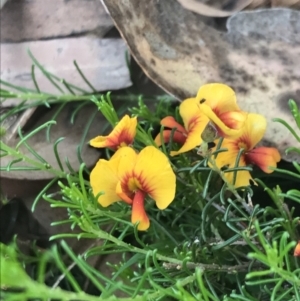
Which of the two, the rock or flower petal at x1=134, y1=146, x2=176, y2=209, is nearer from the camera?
flower petal at x1=134, y1=146, x2=176, y2=209

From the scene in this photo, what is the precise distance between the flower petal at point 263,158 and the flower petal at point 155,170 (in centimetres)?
8

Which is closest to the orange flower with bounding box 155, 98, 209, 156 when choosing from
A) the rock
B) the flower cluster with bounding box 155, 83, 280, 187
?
the flower cluster with bounding box 155, 83, 280, 187

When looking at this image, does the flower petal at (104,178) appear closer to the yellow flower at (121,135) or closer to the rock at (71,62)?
the yellow flower at (121,135)

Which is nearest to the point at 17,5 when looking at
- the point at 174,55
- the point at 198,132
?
the point at 174,55

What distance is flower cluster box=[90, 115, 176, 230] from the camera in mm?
363

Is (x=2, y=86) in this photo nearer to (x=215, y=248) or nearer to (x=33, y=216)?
(x=33, y=216)

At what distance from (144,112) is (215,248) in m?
0.16

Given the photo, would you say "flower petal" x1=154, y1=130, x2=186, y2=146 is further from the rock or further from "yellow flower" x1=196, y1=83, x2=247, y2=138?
the rock

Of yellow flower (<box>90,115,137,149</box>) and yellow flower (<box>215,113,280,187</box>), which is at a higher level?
yellow flower (<box>90,115,137,149</box>)

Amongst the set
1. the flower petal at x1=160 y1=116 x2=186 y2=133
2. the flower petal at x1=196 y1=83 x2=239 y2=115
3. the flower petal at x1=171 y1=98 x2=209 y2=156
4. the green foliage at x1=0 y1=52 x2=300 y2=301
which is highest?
the flower petal at x1=196 y1=83 x2=239 y2=115

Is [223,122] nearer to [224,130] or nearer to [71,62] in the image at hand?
[224,130]

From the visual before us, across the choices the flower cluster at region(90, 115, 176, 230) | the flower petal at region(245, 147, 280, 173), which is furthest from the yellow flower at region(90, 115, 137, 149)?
the flower petal at region(245, 147, 280, 173)

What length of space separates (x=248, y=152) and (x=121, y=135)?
4.4 inches

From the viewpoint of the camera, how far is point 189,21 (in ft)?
1.58
